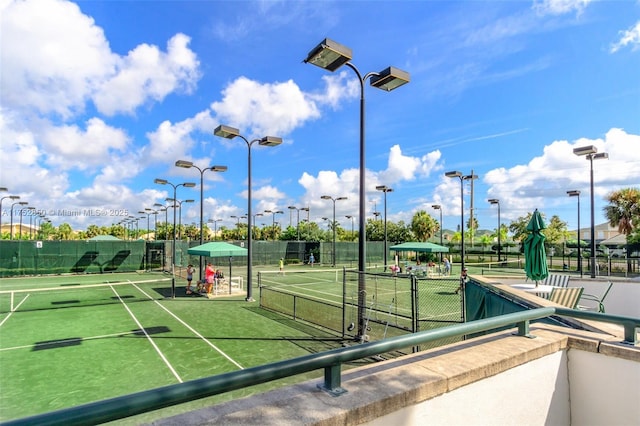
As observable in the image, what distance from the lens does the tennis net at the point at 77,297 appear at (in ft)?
56.2

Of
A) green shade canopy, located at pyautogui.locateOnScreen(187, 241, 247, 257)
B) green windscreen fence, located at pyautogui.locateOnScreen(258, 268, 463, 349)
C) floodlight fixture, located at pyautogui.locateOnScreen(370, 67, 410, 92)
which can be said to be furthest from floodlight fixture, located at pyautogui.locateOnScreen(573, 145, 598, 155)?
green shade canopy, located at pyautogui.locateOnScreen(187, 241, 247, 257)

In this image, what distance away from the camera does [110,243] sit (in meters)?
35.1

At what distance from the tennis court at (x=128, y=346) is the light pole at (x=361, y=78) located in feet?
7.33

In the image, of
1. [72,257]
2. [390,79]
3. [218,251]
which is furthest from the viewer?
[72,257]

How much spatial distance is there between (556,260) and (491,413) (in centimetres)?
A: 5742

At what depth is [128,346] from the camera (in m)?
10.8

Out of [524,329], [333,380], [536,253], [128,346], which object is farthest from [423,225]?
[333,380]

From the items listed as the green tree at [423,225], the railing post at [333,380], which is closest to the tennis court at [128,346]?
the railing post at [333,380]

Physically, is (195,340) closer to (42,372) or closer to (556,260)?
(42,372)

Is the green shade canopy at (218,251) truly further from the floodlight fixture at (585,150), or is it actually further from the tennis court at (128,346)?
the floodlight fixture at (585,150)

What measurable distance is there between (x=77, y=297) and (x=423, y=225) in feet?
183

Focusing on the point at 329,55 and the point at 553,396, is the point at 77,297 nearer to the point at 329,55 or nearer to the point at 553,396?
the point at 329,55

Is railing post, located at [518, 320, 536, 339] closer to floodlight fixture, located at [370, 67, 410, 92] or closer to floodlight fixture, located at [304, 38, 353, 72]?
floodlight fixture, located at [304, 38, 353, 72]

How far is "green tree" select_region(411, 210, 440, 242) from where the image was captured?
6506 cm
